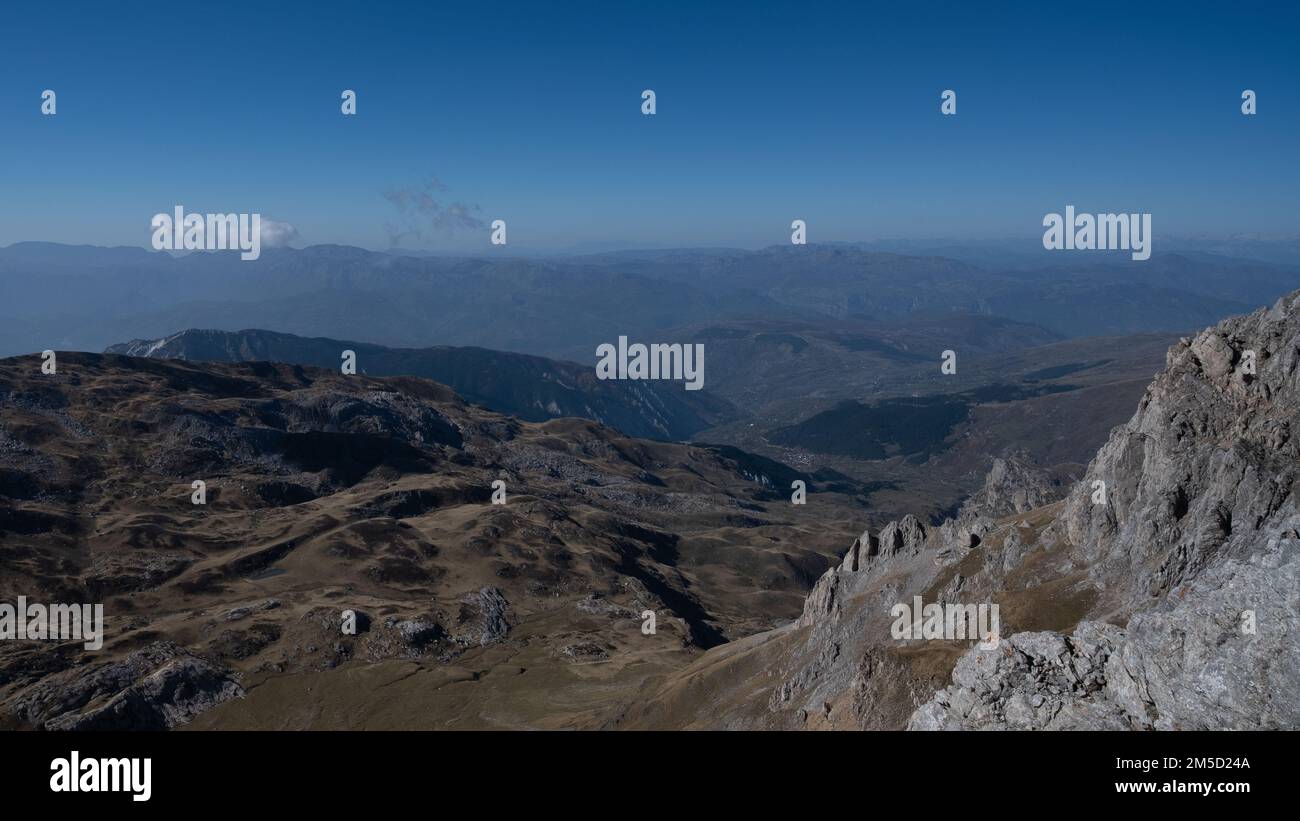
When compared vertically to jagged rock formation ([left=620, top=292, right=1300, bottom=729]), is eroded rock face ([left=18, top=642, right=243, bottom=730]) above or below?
below

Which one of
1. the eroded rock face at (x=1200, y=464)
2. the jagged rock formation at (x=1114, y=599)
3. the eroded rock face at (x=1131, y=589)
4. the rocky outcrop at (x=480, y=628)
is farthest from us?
the rocky outcrop at (x=480, y=628)

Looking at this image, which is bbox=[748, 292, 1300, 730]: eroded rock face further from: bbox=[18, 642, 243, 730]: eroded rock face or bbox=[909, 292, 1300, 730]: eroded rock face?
bbox=[18, 642, 243, 730]: eroded rock face

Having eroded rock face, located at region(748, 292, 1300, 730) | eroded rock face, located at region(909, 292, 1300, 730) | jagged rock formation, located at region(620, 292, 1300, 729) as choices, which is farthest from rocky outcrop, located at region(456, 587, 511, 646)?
eroded rock face, located at region(909, 292, 1300, 730)

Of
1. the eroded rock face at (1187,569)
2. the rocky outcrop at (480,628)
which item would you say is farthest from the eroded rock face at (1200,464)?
the rocky outcrop at (480,628)

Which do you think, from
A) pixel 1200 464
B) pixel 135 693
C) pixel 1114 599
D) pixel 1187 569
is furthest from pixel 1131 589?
pixel 135 693

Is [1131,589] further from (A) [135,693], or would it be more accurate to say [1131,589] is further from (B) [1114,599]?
(A) [135,693]

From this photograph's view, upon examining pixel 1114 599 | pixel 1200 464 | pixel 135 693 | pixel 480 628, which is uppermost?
pixel 1200 464

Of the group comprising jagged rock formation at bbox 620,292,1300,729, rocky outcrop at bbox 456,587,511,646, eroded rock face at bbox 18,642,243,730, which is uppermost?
jagged rock formation at bbox 620,292,1300,729

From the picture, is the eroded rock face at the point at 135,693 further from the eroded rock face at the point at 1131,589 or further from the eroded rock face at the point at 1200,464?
the eroded rock face at the point at 1200,464

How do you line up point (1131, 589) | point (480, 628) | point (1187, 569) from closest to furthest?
point (1187, 569)
point (1131, 589)
point (480, 628)
